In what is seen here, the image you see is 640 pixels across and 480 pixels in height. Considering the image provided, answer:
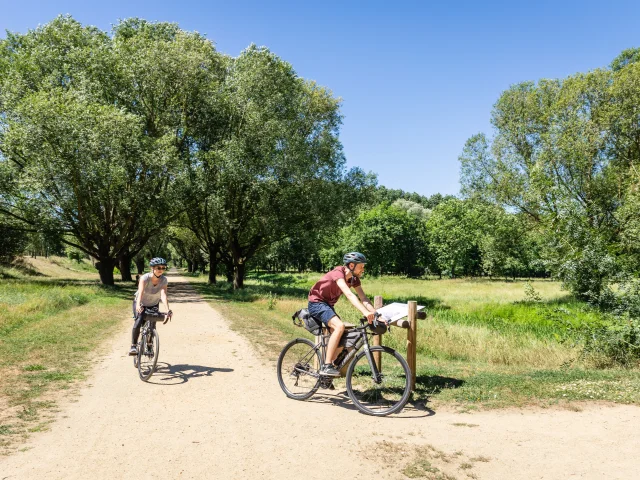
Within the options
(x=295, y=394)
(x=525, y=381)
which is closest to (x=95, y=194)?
(x=295, y=394)

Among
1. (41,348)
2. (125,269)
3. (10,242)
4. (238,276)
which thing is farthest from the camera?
(125,269)

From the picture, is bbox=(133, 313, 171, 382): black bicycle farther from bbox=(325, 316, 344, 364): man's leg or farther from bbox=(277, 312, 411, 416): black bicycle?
bbox=(325, 316, 344, 364): man's leg

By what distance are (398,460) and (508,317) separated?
2033 centimetres

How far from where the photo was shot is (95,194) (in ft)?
86.4

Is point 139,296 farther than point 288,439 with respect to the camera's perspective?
Yes

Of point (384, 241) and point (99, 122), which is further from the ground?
point (99, 122)

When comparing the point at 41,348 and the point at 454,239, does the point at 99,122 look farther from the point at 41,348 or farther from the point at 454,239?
the point at 454,239

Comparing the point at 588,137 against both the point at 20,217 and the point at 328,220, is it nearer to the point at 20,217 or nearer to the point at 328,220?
the point at 328,220

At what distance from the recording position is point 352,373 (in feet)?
23.4

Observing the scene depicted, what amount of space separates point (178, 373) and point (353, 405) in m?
3.81

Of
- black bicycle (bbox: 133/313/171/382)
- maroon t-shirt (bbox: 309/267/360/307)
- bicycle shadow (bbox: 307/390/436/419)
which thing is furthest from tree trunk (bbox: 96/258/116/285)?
maroon t-shirt (bbox: 309/267/360/307)

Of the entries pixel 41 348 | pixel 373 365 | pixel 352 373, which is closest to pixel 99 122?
pixel 41 348

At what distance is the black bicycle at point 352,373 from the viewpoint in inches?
247

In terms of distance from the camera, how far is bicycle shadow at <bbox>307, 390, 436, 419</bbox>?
619cm
